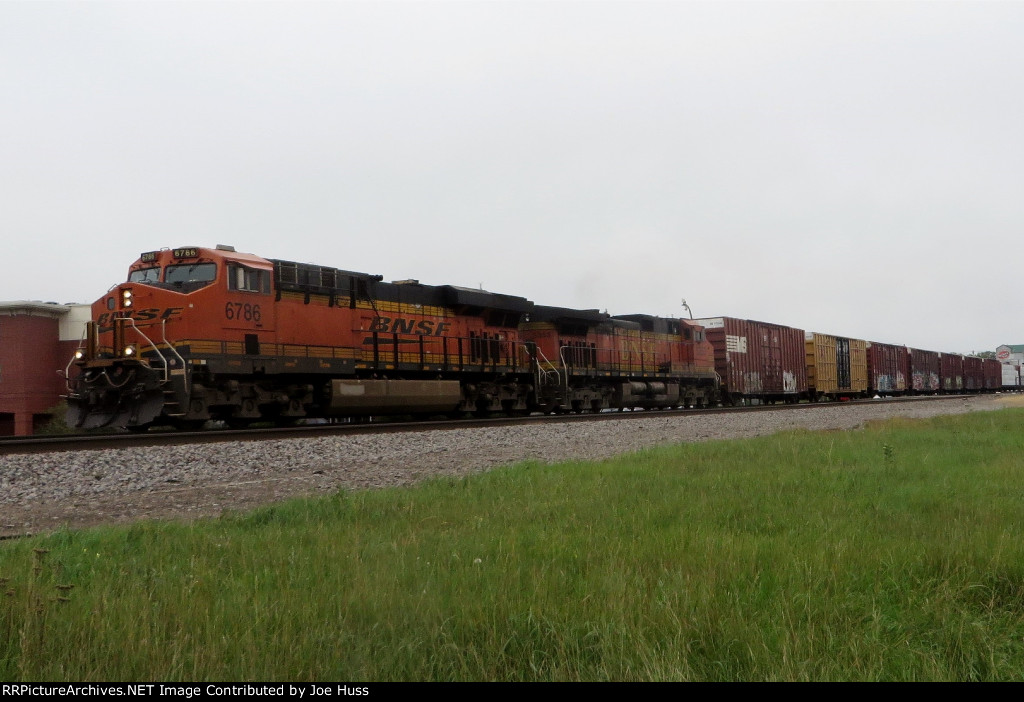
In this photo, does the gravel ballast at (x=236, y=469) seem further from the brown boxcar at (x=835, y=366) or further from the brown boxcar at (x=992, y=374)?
the brown boxcar at (x=992, y=374)

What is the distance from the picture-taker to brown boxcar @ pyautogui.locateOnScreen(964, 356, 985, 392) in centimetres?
5596

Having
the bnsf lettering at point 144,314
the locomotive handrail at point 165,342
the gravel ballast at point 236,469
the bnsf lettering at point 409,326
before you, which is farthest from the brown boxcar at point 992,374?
the locomotive handrail at point 165,342

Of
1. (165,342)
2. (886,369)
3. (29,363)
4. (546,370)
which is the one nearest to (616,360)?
(546,370)

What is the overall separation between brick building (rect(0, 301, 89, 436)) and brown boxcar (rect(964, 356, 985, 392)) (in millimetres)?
55302

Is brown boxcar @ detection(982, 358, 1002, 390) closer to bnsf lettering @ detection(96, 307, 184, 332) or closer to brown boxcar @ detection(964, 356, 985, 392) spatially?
brown boxcar @ detection(964, 356, 985, 392)

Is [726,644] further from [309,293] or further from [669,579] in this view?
[309,293]

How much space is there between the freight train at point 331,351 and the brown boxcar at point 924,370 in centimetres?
2483

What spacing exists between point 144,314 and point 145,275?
3.71 ft

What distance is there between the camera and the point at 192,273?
14359 mm

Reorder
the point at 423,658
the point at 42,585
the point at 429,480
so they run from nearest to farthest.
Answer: the point at 423,658, the point at 42,585, the point at 429,480

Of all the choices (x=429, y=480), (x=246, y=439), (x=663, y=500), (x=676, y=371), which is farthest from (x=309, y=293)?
(x=676, y=371)

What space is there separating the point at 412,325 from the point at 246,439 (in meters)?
6.89

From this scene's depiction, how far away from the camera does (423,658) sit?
2770 millimetres
